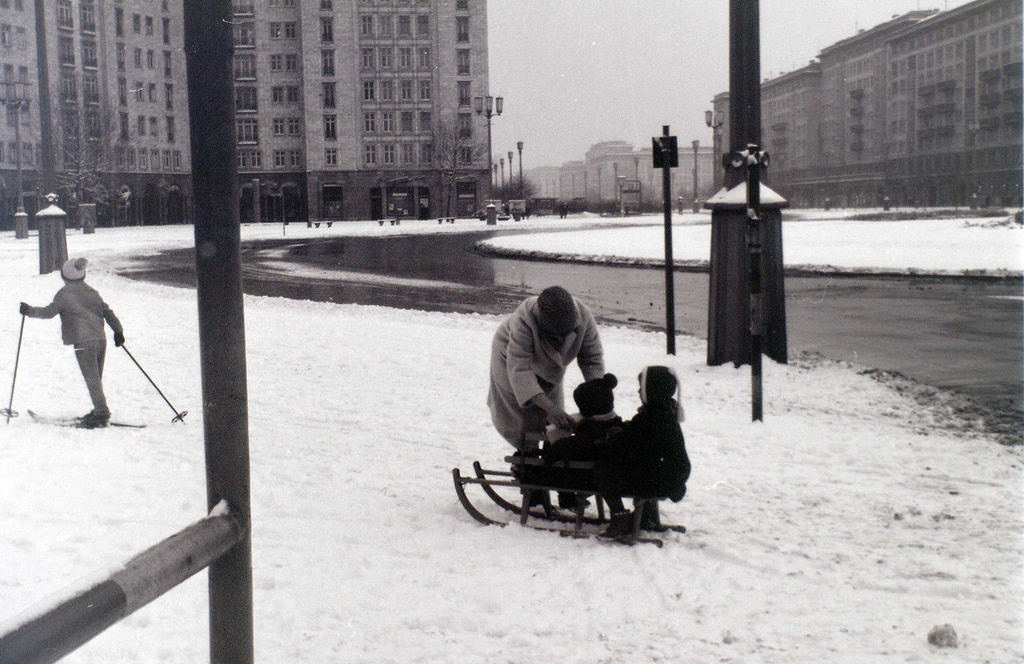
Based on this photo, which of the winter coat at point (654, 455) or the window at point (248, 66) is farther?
the window at point (248, 66)

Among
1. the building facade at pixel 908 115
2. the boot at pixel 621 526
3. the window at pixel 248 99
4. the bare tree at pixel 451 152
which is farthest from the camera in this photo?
the window at pixel 248 99

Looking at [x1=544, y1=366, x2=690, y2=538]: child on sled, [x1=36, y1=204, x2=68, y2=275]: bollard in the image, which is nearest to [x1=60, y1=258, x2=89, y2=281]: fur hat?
[x1=544, y1=366, x2=690, y2=538]: child on sled

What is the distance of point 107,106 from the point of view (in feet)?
241

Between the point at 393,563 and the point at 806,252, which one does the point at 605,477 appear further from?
the point at 806,252

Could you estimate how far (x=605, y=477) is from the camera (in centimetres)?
479

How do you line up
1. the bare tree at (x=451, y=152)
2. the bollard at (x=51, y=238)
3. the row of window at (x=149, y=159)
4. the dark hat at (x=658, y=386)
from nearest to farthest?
the dark hat at (x=658, y=386), the bollard at (x=51, y=238), the row of window at (x=149, y=159), the bare tree at (x=451, y=152)

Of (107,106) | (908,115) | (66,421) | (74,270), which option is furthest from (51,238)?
(908,115)

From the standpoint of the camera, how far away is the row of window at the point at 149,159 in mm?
75688

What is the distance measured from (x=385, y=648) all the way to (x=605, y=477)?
1540 mm

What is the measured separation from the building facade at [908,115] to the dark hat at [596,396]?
216 feet

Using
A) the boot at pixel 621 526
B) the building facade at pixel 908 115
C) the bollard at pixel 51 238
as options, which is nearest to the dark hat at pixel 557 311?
the boot at pixel 621 526

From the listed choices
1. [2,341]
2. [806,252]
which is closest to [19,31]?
[806,252]

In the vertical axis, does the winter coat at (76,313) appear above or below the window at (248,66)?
below

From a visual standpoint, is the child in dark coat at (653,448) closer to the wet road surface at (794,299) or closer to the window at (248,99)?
the wet road surface at (794,299)
